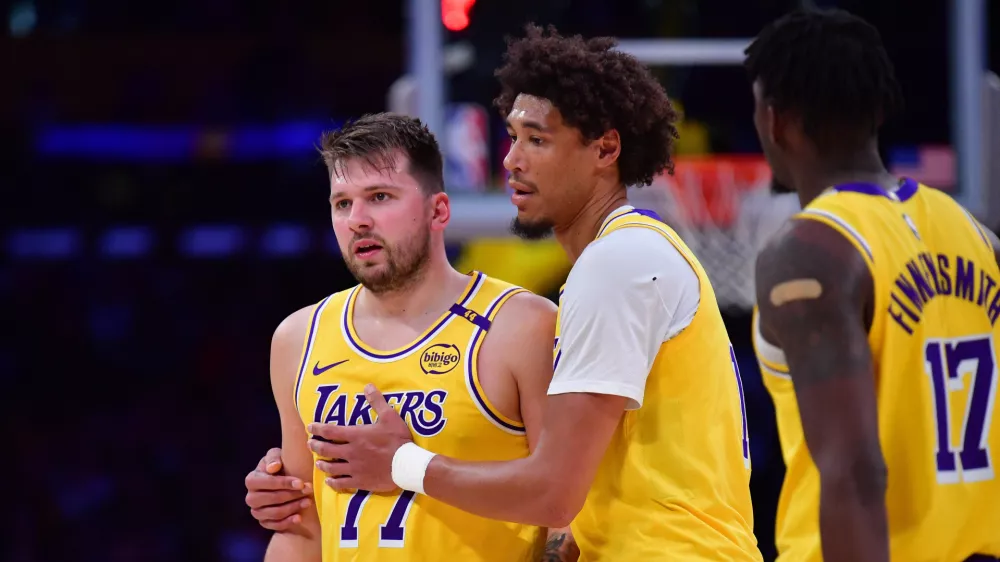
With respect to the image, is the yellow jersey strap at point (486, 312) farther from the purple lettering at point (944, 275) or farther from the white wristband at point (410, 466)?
the purple lettering at point (944, 275)

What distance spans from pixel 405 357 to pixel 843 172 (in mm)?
1375

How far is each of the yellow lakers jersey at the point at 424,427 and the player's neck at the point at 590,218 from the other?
0.28 m

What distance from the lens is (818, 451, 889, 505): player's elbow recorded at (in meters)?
2.18

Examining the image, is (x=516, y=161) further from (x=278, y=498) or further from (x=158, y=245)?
(x=158, y=245)

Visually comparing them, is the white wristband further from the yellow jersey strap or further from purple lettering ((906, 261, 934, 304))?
purple lettering ((906, 261, 934, 304))

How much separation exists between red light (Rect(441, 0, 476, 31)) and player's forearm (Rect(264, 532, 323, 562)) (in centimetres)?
522

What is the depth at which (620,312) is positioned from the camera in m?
2.78

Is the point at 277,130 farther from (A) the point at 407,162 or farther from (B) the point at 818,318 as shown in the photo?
(B) the point at 818,318

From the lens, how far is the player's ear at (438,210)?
3.48 m

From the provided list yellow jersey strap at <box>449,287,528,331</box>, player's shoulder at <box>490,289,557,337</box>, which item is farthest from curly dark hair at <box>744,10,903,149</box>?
yellow jersey strap at <box>449,287,528,331</box>

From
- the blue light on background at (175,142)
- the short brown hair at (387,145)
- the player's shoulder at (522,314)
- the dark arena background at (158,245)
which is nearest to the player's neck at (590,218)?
the player's shoulder at (522,314)

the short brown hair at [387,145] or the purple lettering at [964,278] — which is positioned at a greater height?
the short brown hair at [387,145]

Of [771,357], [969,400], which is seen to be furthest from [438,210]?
[969,400]

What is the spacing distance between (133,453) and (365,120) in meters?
9.07
